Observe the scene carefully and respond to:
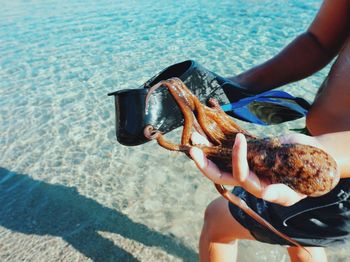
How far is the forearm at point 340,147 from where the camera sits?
1.43m

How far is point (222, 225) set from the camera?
2.29 metres

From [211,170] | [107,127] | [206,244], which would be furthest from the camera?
[107,127]

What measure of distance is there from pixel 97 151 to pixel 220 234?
10.1ft

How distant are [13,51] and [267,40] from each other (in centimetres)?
721

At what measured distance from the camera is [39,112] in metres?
6.18

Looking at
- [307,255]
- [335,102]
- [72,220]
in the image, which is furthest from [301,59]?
[72,220]

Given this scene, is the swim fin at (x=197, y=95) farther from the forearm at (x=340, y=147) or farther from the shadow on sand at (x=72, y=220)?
the shadow on sand at (x=72, y=220)

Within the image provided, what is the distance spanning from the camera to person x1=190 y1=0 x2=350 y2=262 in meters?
1.45

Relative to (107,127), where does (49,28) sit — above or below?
below

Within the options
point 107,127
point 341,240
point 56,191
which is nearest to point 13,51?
point 107,127

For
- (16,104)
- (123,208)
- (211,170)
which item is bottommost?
(16,104)

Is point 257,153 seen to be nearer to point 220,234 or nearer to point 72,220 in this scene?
point 220,234

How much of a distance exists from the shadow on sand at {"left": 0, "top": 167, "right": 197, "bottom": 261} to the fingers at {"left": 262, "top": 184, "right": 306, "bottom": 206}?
2.20 meters

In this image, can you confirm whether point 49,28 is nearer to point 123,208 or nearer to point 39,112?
point 39,112
